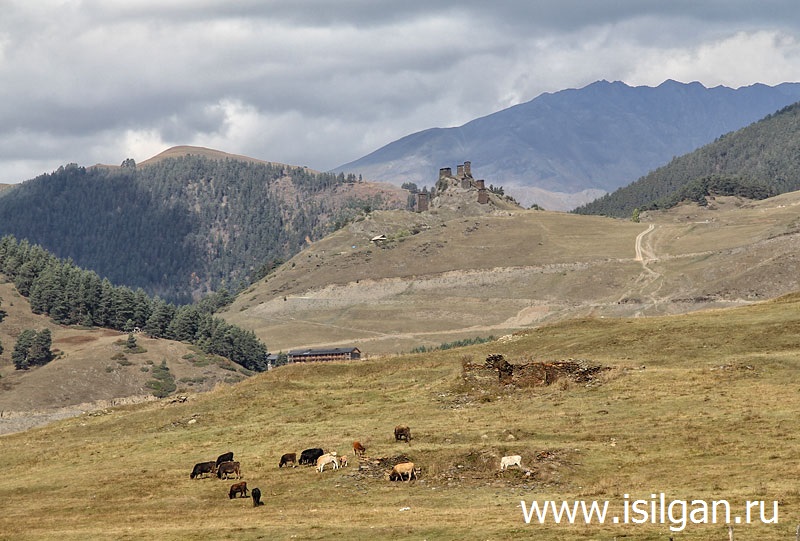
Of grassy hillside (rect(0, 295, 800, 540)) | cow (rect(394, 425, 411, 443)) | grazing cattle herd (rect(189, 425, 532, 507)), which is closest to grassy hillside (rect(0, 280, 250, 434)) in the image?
grassy hillside (rect(0, 295, 800, 540))

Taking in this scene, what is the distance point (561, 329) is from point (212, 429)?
116 ft

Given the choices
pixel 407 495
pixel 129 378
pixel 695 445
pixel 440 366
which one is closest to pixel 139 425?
pixel 440 366

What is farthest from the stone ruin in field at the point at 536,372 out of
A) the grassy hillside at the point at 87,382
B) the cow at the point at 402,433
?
the grassy hillside at the point at 87,382

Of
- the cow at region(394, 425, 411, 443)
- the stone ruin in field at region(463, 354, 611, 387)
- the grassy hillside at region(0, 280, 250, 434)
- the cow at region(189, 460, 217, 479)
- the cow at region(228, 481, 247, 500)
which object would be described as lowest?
the grassy hillside at region(0, 280, 250, 434)

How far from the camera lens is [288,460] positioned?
51.7 meters

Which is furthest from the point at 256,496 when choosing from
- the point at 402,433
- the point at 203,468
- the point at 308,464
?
the point at 402,433

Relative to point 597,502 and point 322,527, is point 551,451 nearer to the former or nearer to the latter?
point 597,502

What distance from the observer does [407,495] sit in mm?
43219

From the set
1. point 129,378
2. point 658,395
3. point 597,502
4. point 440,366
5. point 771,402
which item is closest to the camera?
point 597,502

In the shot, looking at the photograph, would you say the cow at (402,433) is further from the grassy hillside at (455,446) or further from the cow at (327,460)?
the cow at (327,460)

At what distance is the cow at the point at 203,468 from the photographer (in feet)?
168

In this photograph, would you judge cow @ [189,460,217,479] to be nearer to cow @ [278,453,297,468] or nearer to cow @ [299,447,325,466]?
cow @ [278,453,297,468]

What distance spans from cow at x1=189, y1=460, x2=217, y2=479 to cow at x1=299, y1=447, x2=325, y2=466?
4439 millimetres

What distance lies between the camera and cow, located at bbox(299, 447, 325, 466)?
51500 millimetres
